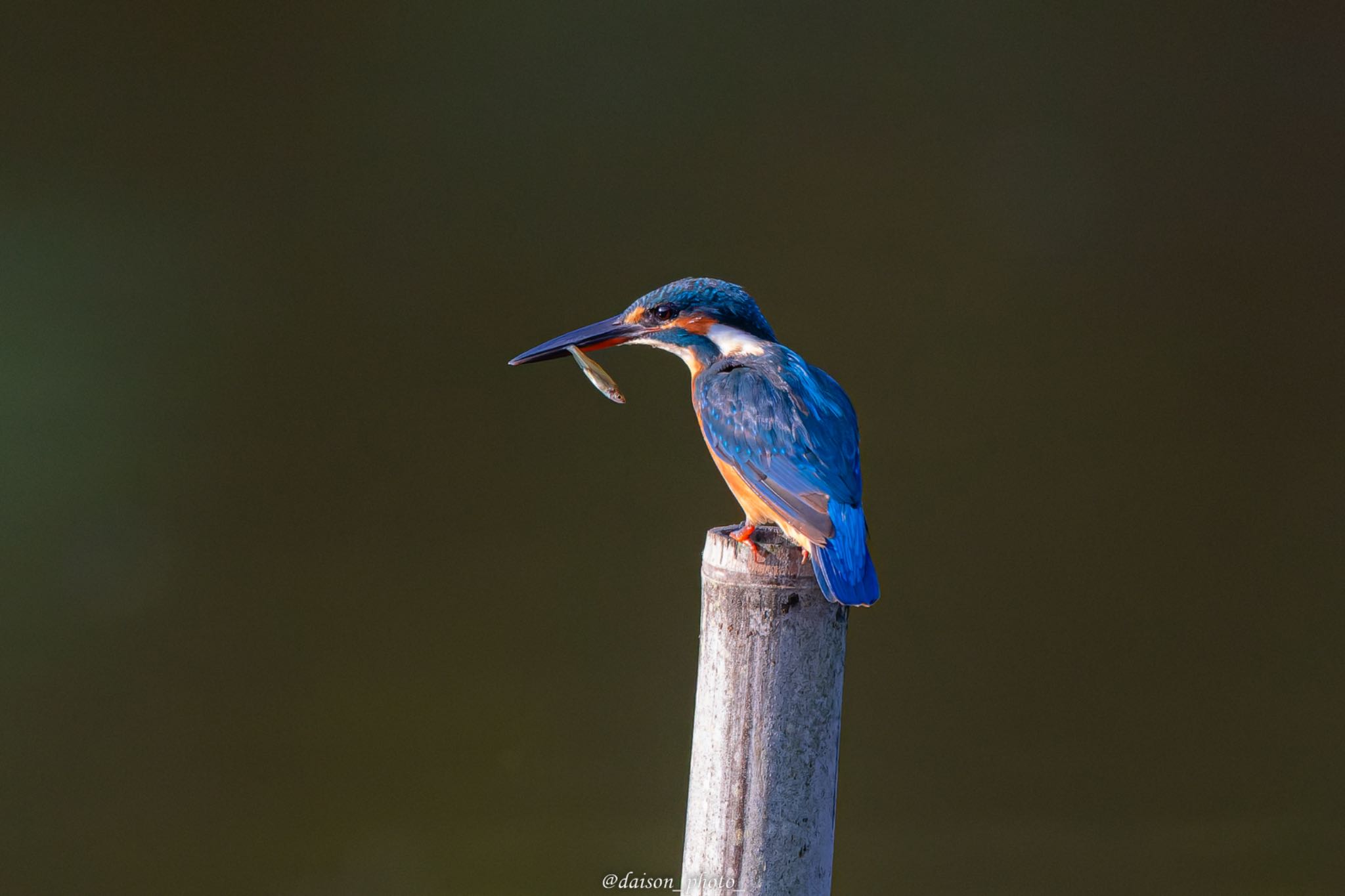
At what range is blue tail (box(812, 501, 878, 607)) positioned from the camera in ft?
4.72

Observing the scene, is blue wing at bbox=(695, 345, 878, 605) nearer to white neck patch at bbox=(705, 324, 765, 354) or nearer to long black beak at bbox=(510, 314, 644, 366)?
white neck patch at bbox=(705, 324, 765, 354)

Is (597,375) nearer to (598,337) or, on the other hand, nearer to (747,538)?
(598,337)

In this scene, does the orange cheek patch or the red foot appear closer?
the red foot

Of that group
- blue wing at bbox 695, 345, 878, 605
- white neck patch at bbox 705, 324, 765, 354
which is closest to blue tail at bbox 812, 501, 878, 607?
blue wing at bbox 695, 345, 878, 605

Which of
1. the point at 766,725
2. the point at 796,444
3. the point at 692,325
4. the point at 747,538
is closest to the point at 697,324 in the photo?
the point at 692,325

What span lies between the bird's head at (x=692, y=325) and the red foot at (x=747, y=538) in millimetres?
338

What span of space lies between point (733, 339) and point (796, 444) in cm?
→ 31

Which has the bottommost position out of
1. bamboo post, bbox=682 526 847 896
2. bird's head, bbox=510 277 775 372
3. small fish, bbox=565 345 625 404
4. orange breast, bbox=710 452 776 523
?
bamboo post, bbox=682 526 847 896

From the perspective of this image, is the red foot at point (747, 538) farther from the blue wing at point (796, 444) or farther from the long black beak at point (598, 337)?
the long black beak at point (598, 337)

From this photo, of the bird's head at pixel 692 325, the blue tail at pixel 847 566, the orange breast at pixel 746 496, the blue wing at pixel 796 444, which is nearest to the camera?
the blue tail at pixel 847 566

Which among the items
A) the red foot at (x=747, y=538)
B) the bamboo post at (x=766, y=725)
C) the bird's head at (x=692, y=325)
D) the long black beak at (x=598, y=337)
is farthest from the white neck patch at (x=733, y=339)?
the bamboo post at (x=766, y=725)

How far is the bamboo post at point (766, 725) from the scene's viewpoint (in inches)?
57.0

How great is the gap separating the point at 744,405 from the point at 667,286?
296 millimetres

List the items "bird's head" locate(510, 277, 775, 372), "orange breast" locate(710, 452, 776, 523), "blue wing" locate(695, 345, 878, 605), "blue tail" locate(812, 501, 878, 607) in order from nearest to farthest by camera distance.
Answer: "blue tail" locate(812, 501, 878, 607) → "blue wing" locate(695, 345, 878, 605) → "orange breast" locate(710, 452, 776, 523) → "bird's head" locate(510, 277, 775, 372)
